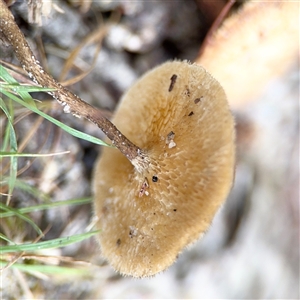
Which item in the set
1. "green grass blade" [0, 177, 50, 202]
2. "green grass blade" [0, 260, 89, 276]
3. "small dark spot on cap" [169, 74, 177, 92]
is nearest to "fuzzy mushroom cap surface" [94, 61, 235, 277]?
"small dark spot on cap" [169, 74, 177, 92]

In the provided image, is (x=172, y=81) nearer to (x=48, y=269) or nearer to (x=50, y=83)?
(x=50, y=83)

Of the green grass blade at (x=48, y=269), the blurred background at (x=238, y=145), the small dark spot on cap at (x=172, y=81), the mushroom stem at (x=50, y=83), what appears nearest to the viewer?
the mushroom stem at (x=50, y=83)

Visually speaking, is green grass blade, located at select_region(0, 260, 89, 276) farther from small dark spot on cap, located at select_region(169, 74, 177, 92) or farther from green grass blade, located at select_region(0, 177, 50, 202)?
small dark spot on cap, located at select_region(169, 74, 177, 92)

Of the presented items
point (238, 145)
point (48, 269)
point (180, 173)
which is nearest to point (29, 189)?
point (48, 269)

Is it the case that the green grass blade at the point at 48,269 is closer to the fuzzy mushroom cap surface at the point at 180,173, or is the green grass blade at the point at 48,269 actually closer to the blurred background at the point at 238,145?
the blurred background at the point at 238,145

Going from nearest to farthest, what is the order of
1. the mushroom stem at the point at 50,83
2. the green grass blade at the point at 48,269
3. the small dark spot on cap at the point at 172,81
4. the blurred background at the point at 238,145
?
1. the mushroom stem at the point at 50,83
2. the small dark spot on cap at the point at 172,81
3. the green grass blade at the point at 48,269
4. the blurred background at the point at 238,145

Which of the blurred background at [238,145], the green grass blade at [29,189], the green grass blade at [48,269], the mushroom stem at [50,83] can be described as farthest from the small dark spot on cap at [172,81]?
the green grass blade at [48,269]
